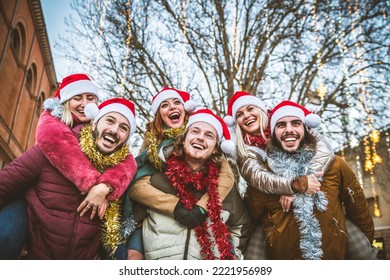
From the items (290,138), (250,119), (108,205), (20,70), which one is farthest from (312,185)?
(20,70)

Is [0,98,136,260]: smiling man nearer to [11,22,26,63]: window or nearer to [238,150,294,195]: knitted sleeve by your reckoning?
[238,150,294,195]: knitted sleeve

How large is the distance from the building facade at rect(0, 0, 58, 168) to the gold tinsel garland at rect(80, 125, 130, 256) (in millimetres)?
10560

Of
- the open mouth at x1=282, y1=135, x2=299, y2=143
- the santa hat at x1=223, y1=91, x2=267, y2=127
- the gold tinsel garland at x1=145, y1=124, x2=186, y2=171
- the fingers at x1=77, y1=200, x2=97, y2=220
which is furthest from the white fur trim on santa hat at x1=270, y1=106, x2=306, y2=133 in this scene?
the fingers at x1=77, y1=200, x2=97, y2=220

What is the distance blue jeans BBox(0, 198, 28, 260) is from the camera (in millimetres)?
1766

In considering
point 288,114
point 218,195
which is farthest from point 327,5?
point 218,195

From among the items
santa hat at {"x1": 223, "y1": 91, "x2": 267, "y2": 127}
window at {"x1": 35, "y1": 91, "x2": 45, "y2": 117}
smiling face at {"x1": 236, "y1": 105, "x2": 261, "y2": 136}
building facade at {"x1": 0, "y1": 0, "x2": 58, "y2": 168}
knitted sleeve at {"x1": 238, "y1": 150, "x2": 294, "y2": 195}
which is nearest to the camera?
knitted sleeve at {"x1": 238, "y1": 150, "x2": 294, "y2": 195}

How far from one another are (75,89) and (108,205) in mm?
1065

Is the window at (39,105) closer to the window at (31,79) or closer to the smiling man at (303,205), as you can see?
the window at (31,79)

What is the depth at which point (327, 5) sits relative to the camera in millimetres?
7328

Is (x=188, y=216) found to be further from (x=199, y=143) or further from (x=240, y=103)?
(x=240, y=103)

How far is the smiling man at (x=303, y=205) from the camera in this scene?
2.06 metres

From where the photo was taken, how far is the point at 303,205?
6.79 ft
